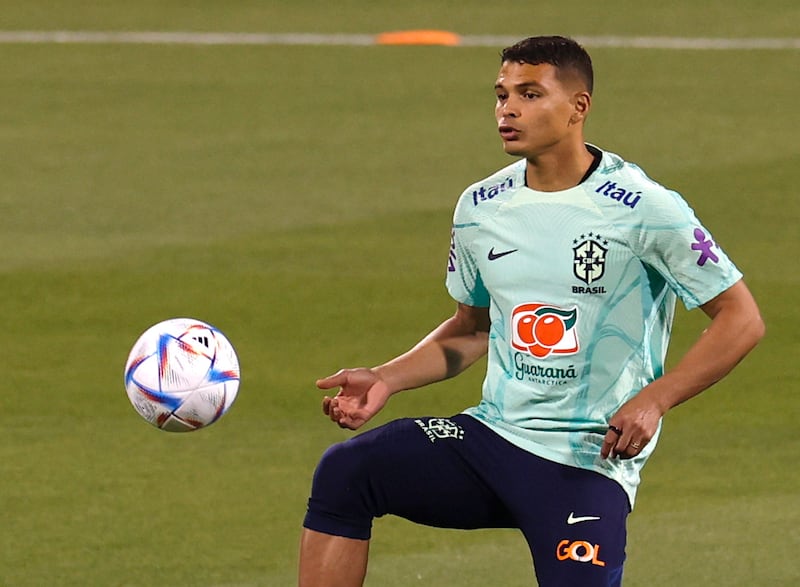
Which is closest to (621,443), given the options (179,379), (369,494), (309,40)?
(369,494)

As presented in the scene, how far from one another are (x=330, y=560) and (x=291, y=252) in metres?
7.94

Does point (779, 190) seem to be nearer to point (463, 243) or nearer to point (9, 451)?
point (9, 451)

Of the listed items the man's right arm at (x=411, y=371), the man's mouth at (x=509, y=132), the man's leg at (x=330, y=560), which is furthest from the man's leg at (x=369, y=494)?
the man's mouth at (x=509, y=132)

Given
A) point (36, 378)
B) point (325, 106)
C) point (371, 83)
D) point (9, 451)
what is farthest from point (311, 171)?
point (9, 451)

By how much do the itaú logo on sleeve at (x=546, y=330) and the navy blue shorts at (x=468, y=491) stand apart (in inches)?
12.4

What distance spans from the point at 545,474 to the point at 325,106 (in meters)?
13.7

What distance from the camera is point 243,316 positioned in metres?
12.3

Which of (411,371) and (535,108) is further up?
(535,108)

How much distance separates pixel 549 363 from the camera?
6.03 m

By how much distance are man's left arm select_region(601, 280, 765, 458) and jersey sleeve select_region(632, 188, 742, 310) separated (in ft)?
0.18

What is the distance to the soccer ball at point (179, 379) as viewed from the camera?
267 inches

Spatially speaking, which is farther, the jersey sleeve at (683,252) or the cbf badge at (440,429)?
the cbf badge at (440,429)

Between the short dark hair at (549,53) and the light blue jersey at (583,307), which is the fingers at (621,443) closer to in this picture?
the light blue jersey at (583,307)

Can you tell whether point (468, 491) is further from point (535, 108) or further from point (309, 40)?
point (309, 40)
